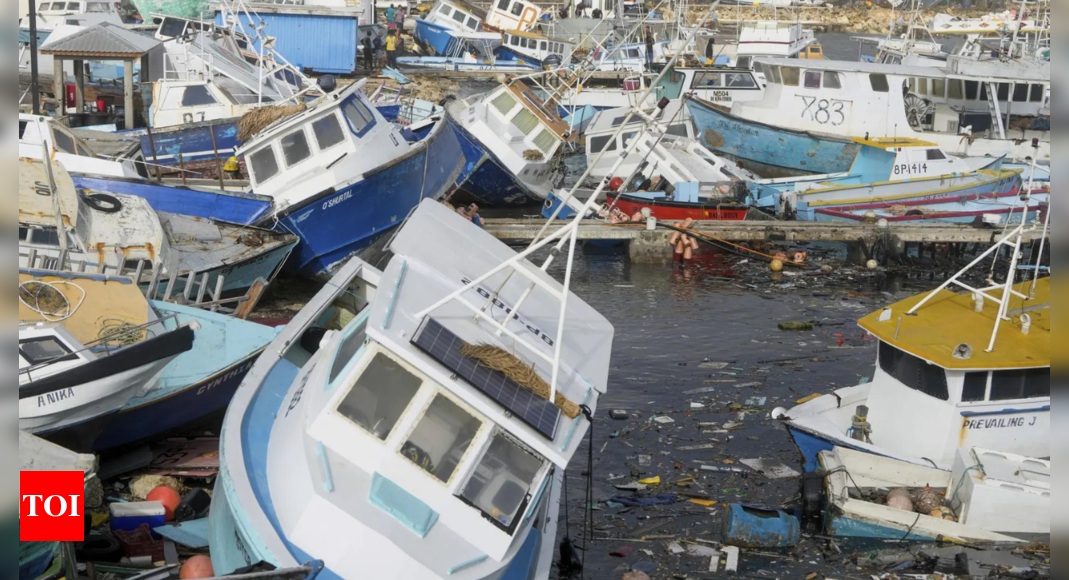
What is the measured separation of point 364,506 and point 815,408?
7.70 metres

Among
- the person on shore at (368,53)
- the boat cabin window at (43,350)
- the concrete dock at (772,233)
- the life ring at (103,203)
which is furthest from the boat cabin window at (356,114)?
the person on shore at (368,53)

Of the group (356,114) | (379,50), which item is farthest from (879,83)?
(379,50)

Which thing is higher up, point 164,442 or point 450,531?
point 450,531

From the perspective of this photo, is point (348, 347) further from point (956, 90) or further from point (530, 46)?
point (530, 46)

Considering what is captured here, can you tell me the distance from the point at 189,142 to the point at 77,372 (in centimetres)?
1286

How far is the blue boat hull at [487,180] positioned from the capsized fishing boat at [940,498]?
580 inches

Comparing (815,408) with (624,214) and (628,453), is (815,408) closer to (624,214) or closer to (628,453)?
(628,453)

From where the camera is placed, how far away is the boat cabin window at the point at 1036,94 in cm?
2939

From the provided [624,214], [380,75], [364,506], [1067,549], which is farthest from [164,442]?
[380,75]

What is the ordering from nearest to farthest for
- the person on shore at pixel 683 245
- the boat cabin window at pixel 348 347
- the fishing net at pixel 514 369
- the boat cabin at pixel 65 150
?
the fishing net at pixel 514 369 → the boat cabin window at pixel 348 347 → the boat cabin at pixel 65 150 → the person on shore at pixel 683 245

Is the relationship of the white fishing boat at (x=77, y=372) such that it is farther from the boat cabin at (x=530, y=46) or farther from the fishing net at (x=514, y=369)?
the boat cabin at (x=530, y=46)

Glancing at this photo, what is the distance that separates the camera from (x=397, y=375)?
26.8 feet

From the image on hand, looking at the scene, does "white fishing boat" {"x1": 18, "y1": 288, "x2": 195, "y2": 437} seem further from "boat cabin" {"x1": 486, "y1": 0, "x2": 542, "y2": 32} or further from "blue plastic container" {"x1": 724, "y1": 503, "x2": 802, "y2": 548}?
"boat cabin" {"x1": 486, "y1": 0, "x2": 542, "y2": 32}

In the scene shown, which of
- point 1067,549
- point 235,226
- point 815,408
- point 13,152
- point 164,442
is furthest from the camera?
point 235,226
